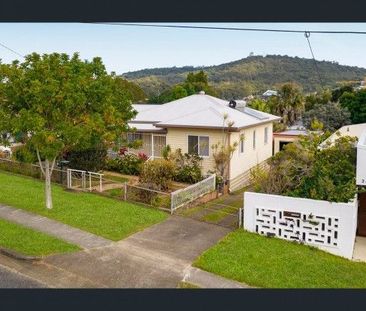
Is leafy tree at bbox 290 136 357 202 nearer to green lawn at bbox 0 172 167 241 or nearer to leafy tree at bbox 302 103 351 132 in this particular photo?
green lawn at bbox 0 172 167 241

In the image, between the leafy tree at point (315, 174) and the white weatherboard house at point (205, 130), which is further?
the white weatherboard house at point (205, 130)

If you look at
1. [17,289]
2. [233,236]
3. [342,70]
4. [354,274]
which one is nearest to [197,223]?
[233,236]

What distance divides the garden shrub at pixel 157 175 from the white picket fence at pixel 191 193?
4.70 ft

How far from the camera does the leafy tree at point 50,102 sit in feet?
48.5

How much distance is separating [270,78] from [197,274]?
7723 centimetres

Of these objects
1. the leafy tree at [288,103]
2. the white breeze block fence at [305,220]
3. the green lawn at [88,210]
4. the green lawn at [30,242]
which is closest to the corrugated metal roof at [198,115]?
the green lawn at [88,210]

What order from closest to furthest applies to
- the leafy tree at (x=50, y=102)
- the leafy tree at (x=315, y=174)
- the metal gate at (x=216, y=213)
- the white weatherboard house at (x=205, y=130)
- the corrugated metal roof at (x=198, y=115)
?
1. the leafy tree at (x=315, y=174)
2. the leafy tree at (x=50, y=102)
3. the metal gate at (x=216, y=213)
4. the white weatherboard house at (x=205, y=130)
5. the corrugated metal roof at (x=198, y=115)

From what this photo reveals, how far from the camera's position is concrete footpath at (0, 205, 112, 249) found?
13.2m

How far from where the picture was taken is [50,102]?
592 inches

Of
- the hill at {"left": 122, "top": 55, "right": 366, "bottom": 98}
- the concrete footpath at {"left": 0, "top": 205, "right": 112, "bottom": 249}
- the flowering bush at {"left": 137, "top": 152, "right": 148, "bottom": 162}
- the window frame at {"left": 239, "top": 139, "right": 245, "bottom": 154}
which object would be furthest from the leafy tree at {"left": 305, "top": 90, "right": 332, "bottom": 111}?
the concrete footpath at {"left": 0, "top": 205, "right": 112, "bottom": 249}

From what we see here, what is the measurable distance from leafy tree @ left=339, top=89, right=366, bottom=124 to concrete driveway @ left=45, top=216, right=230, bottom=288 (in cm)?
2758

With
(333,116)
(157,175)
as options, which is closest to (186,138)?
(157,175)

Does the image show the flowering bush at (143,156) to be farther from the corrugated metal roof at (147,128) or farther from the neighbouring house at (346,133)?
the neighbouring house at (346,133)

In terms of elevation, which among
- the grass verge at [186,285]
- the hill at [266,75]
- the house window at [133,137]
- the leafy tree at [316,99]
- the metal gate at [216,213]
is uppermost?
the hill at [266,75]
